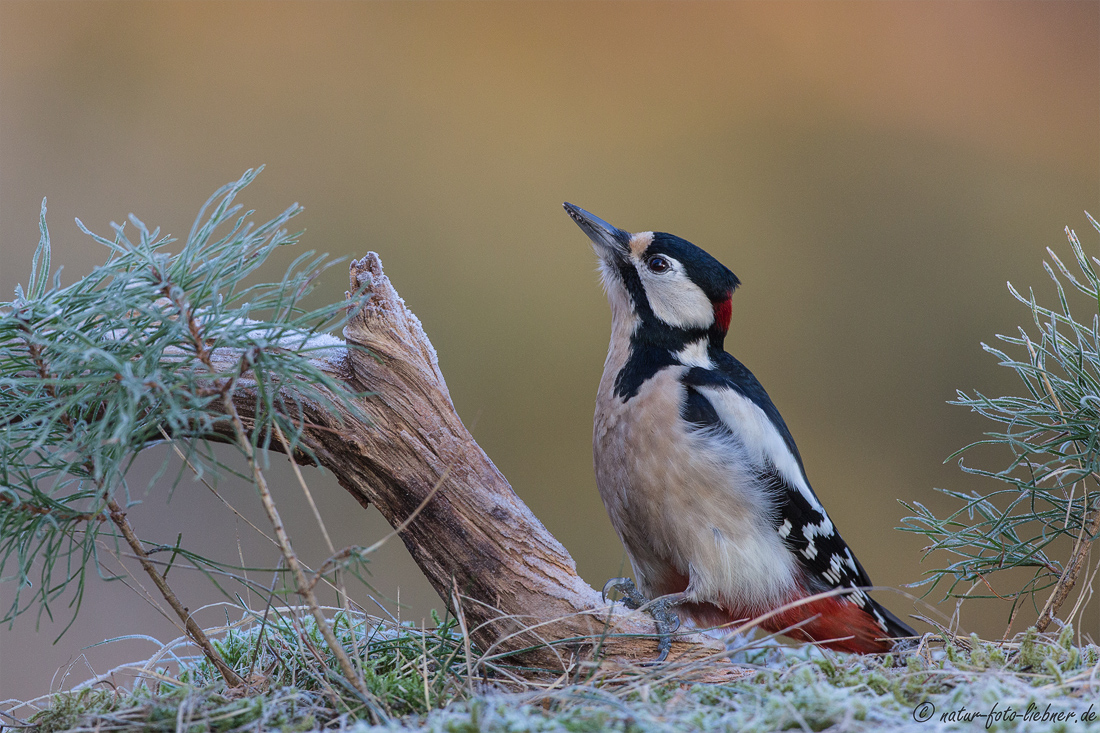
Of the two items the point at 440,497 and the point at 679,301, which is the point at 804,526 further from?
the point at 440,497

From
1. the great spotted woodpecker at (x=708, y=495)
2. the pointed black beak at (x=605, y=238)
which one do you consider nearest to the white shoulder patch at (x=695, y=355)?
the great spotted woodpecker at (x=708, y=495)

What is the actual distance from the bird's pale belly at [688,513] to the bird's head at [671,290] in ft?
0.81

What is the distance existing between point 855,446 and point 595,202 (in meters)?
1.72

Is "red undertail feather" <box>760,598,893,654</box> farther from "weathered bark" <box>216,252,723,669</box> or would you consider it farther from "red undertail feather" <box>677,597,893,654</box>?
"weathered bark" <box>216,252,723,669</box>

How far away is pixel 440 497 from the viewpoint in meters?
1.32

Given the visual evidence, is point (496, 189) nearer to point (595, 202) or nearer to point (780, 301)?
point (595, 202)

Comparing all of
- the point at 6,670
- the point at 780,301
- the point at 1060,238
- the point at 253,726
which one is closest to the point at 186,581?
the point at 6,670

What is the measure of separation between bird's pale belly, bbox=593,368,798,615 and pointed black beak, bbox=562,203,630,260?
1.52ft

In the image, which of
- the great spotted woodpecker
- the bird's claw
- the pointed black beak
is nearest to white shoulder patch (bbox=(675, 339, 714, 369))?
the great spotted woodpecker

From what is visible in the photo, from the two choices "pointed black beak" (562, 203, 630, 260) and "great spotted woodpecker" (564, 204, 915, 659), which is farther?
"pointed black beak" (562, 203, 630, 260)

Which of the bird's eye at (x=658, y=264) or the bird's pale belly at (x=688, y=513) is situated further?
the bird's eye at (x=658, y=264)

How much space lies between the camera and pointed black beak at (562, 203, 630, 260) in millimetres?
2092

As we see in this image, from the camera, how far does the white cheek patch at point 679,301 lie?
1.97 meters

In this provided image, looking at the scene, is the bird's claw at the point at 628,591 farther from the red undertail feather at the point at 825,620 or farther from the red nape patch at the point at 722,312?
the red nape patch at the point at 722,312
